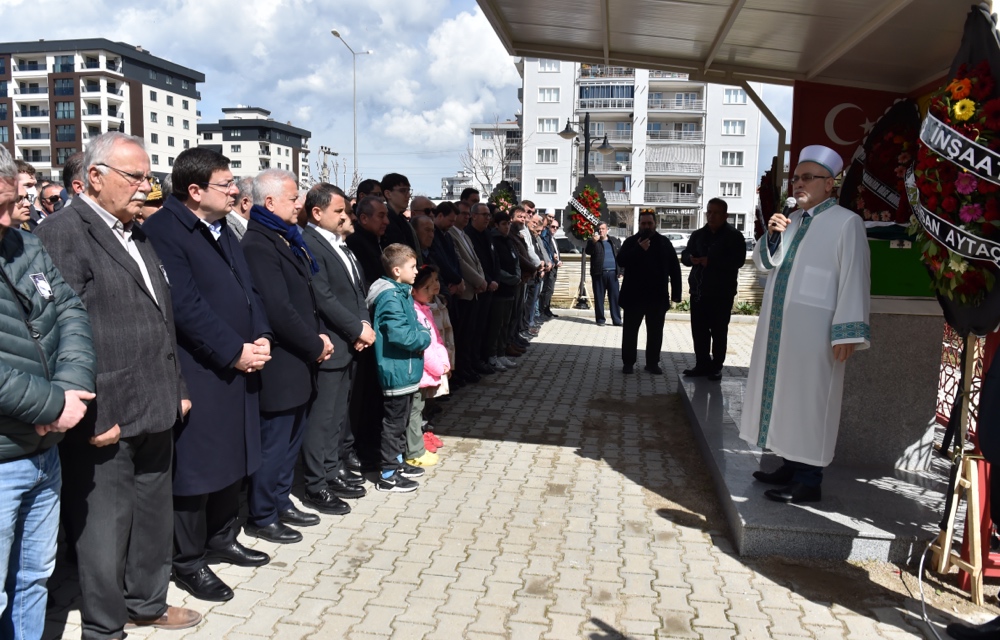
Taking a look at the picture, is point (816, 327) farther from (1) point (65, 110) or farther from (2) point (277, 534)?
(1) point (65, 110)

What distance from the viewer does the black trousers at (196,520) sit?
12.8 ft

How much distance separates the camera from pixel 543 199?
2537 inches

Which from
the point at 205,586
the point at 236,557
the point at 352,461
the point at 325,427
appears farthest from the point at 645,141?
the point at 205,586

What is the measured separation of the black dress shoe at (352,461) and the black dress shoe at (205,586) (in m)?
1.97

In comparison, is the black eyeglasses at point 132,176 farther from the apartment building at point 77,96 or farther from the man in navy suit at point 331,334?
the apartment building at point 77,96

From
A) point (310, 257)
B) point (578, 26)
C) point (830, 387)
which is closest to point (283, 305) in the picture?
point (310, 257)

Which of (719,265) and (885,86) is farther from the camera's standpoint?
(719,265)

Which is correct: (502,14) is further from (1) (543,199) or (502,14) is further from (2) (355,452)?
(1) (543,199)

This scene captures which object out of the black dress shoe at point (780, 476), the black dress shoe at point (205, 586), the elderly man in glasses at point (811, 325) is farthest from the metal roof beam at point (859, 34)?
the black dress shoe at point (205, 586)

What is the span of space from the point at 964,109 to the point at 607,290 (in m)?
12.0

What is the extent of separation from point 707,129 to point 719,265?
5698 cm

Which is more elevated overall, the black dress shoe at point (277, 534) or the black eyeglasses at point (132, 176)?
the black eyeglasses at point (132, 176)

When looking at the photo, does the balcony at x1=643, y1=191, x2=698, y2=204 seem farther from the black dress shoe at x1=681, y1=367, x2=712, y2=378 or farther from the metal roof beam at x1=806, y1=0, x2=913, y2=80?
the metal roof beam at x1=806, y1=0, x2=913, y2=80

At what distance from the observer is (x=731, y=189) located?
62500mm
